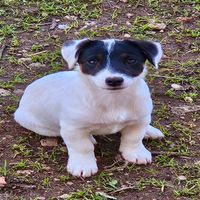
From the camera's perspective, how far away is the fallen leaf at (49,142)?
460cm

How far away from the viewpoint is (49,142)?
464cm

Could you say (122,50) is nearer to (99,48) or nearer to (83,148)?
(99,48)

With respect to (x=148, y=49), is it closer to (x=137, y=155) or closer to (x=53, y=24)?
(x=137, y=155)

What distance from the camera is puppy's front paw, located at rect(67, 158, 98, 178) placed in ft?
13.5

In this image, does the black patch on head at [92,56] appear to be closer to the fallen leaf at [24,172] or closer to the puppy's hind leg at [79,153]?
the puppy's hind leg at [79,153]

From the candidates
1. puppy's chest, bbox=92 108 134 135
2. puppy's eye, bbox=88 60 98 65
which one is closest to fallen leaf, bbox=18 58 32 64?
puppy's chest, bbox=92 108 134 135

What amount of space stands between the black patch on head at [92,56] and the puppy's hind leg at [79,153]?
65 cm

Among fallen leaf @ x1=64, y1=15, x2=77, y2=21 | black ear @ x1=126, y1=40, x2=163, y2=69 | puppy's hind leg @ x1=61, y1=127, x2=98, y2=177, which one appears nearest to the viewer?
black ear @ x1=126, y1=40, x2=163, y2=69

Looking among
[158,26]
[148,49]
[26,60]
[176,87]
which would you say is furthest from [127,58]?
[158,26]

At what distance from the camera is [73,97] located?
13.0 ft

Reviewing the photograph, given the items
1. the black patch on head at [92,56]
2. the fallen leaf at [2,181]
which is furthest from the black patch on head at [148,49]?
the fallen leaf at [2,181]

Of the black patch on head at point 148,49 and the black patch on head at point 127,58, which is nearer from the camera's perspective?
the black patch on head at point 127,58

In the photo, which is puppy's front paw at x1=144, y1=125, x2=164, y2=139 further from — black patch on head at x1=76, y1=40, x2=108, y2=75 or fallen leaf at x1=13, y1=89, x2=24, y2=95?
fallen leaf at x1=13, y1=89, x2=24, y2=95

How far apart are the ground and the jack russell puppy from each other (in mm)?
186
